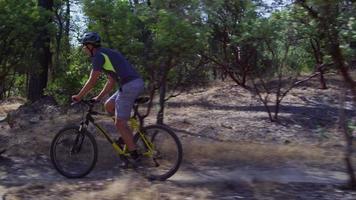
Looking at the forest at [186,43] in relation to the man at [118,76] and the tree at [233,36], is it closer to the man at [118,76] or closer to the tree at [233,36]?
the tree at [233,36]

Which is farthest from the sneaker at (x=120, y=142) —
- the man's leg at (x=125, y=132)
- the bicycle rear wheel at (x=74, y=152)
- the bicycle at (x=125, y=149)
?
the bicycle rear wheel at (x=74, y=152)

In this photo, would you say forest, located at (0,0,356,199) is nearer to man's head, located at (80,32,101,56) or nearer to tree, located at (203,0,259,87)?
tree, located at (203,0,259,87)

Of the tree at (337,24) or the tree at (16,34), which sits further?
the tree at (16,34)

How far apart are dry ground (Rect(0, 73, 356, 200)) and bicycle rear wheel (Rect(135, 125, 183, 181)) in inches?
7.2

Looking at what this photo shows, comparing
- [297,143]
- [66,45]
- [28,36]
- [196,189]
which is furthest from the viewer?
[66,45]

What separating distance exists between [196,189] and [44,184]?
6.65 feet

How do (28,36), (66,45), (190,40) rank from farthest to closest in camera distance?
(66,45) → (28,36) → (190,40)

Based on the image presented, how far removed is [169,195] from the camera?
7109 mm

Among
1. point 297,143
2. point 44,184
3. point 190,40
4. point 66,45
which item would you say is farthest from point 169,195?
point 66,45

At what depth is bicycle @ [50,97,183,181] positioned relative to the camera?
7.93 metres

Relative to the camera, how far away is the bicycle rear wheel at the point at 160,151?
7879 millimetres

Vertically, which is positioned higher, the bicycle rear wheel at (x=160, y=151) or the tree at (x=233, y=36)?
the tree at (x=233, y=36)

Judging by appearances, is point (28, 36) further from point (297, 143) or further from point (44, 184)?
point (297, 143)

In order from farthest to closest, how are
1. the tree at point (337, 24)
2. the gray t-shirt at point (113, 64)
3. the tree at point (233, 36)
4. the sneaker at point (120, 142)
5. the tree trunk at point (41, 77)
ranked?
1. the tree trunk at point (41, 77)
2. the tree at point (233, 36)
3. the sneaker at point (120, 142)
4. the gray t-shirt at point (113, 64)
5. the tree at point (337, 24)
